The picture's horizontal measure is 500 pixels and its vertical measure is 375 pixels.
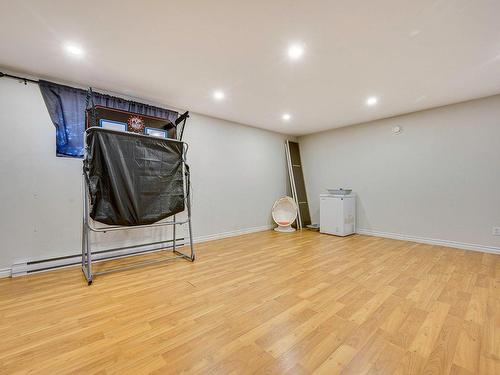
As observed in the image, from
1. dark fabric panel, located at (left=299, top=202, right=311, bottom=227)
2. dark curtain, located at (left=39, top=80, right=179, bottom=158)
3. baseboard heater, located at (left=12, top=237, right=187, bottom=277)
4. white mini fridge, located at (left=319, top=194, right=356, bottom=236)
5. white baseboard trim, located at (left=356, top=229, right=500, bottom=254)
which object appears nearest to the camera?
baseboard heater, located at (left=12, top=237, right=187, bottom=277)

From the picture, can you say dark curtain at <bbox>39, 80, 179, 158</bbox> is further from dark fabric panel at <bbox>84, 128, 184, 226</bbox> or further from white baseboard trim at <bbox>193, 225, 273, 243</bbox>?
white baseboard trim at <bbox>193, 225, 273, 243</bbox>

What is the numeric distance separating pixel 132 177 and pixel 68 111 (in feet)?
3.97

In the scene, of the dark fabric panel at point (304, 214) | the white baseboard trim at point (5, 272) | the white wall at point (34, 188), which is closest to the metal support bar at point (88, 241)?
the white wall at point (34, 188)

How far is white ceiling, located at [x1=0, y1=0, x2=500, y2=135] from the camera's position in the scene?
1727mm

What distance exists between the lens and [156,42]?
83.6 inches

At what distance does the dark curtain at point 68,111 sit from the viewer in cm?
276

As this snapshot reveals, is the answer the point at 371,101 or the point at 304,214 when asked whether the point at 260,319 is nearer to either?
the point at 371,101

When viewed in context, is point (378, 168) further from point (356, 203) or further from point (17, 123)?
point (17, 123)

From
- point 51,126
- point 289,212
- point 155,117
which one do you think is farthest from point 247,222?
point 51,126

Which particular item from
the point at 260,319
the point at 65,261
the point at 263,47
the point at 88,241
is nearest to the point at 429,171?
the point at 263,47

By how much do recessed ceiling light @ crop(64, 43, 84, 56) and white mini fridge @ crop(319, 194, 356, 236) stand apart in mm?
4375

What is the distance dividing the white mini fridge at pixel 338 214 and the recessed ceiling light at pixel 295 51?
2947 mm

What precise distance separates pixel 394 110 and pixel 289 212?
9.24 ft

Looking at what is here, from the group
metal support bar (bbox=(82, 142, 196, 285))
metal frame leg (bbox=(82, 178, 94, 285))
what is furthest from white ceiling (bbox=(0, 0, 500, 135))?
metal frame leg (bbox=(82, 178, 94, 285))
